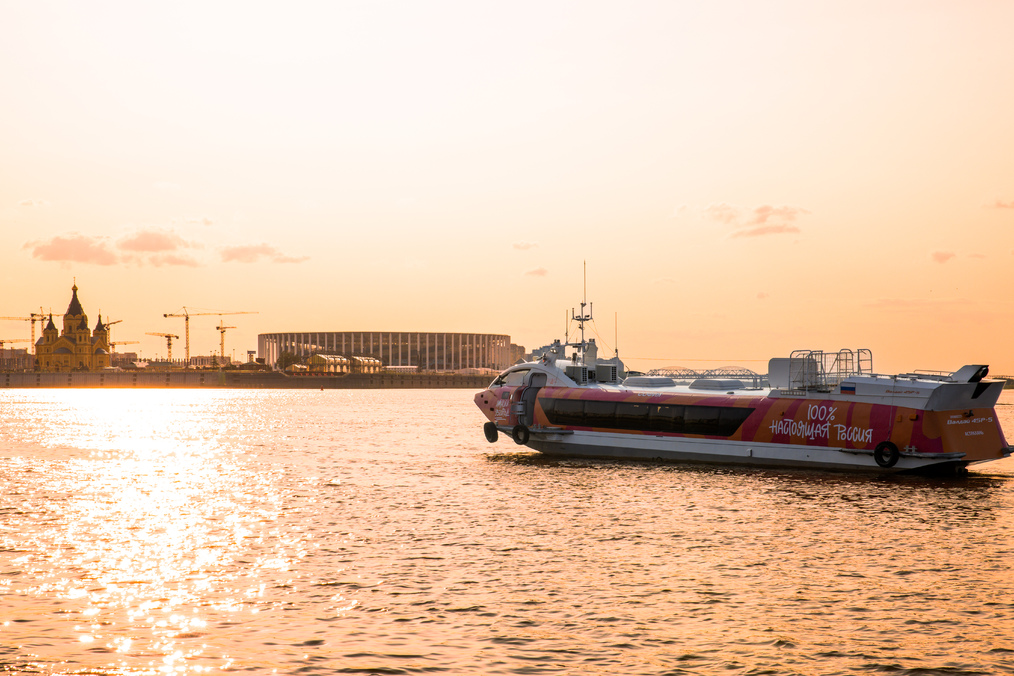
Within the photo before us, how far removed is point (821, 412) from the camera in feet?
138

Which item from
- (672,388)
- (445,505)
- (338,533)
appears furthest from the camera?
(672,388)

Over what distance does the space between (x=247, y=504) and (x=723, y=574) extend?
19.0m

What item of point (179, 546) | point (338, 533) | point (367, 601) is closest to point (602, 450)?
point (338, 533)

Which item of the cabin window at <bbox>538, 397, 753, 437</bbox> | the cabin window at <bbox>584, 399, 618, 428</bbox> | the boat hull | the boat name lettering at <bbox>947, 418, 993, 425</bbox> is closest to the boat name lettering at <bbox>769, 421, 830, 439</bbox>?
the boat hull

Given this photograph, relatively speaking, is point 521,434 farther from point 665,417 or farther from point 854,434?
point 854,434

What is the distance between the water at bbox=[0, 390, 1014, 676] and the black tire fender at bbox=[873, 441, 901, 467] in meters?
0.86

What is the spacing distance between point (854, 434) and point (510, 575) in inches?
1008

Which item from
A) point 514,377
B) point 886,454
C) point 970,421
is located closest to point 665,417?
point 886,454

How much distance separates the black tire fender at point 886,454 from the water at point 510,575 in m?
0.86

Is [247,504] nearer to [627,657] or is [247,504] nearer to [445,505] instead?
[445,505]

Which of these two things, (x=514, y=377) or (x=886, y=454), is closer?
(x=886, y=454)

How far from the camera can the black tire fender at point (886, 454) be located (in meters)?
39.9

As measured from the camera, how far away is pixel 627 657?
14.4 meters

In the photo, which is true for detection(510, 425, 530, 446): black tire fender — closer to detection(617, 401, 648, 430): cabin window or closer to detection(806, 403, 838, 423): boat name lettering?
detection(617, 401, 648, 430): cabin window
